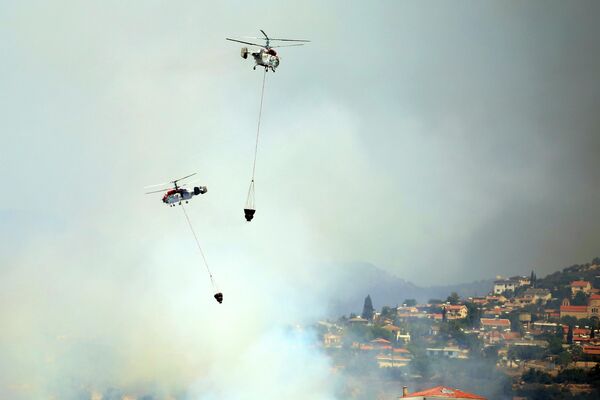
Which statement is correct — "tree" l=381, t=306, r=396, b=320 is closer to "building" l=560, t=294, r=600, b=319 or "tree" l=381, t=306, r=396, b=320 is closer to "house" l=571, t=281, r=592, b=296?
"house" l=571, t=281, r=592, b=296

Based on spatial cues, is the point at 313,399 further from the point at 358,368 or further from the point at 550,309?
the point at 550,309

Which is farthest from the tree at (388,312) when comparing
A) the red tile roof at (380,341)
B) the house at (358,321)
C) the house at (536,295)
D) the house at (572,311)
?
the house at (572,311)

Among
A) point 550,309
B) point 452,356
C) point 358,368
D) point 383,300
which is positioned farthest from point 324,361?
point 383,300

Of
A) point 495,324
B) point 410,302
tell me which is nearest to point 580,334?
point 495,324

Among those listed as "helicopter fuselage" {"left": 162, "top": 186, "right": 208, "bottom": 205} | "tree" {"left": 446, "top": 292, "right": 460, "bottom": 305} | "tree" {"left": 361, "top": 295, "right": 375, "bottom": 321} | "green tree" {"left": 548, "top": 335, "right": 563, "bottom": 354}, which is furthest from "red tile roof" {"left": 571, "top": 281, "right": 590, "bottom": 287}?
"helicopter fuselage" {"left": 162, "top": 186, "right": 208, "bottom": 205}

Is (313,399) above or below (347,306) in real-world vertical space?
below

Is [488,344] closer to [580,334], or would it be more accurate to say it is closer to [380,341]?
[580,334]
